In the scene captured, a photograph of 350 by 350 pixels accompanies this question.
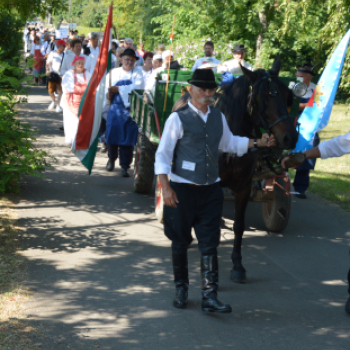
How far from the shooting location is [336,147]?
504cm

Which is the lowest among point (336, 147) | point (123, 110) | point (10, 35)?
point (123, 110)

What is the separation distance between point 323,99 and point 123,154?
421 cm

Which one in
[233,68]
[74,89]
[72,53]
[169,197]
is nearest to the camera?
[169,197]

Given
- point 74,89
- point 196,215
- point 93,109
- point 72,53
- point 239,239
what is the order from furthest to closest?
point 72,53
point 74,89
point 93,109
point 239,239
point 196,215

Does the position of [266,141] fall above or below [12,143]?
above

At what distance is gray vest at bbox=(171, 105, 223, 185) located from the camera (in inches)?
187

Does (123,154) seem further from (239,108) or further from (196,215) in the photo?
(196,215)

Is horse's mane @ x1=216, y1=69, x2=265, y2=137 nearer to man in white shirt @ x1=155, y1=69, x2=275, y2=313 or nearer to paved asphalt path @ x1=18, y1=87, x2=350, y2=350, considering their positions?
man in white shirt @ x1=155, y1=69, x2=275, y2=313

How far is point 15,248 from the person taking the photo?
6.31 meters

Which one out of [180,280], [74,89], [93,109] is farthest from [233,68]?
[180,280]

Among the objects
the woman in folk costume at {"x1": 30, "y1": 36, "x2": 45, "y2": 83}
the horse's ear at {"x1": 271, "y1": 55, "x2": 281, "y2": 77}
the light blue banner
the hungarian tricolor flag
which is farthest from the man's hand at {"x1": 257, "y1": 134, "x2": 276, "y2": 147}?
the woman in folk costume at {"x1": 30, "y1": 36, "x2": 45, "y2": 83}

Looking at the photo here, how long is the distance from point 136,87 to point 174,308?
608cm

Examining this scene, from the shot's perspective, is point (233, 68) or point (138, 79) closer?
point (233, 68)

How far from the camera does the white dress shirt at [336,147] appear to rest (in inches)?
197
